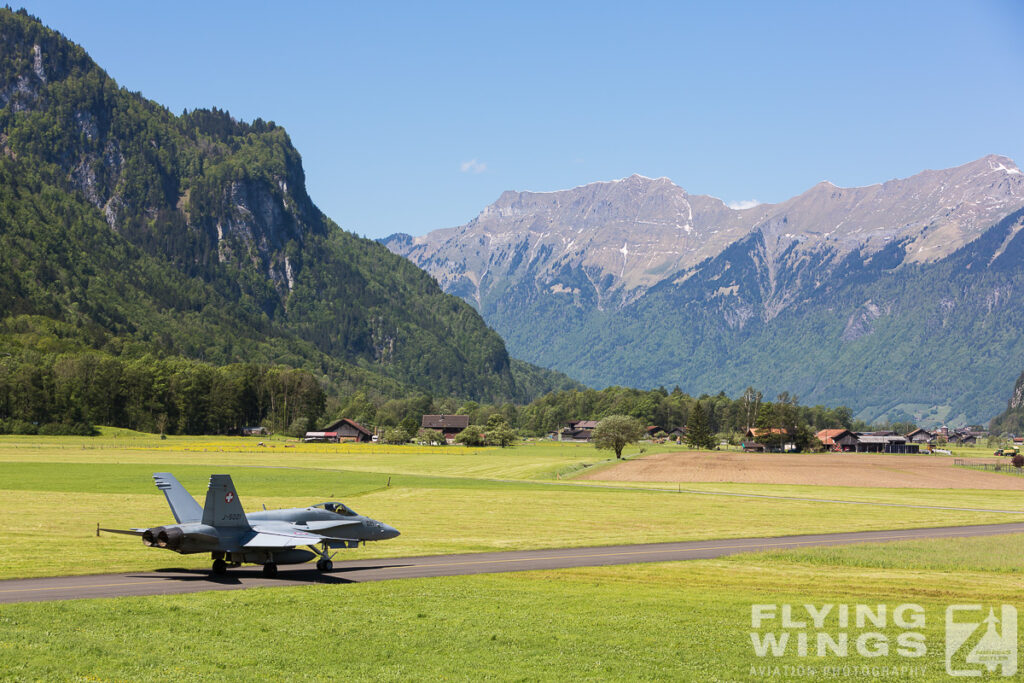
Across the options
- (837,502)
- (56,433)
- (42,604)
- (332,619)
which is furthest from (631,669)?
(56,433)

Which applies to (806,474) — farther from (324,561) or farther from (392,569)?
(324,561)

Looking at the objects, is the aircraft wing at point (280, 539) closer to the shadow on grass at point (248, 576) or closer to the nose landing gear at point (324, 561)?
the nose landing gear at point (324, 561)

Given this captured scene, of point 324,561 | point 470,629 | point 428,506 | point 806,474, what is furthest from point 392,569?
point 806,474

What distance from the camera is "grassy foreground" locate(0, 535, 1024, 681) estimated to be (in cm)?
2445

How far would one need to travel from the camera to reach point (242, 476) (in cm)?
10169

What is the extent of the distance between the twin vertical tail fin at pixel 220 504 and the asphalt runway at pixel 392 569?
8.38 feet

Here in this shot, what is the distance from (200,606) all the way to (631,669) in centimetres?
1612

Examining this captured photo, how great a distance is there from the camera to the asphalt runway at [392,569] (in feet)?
116

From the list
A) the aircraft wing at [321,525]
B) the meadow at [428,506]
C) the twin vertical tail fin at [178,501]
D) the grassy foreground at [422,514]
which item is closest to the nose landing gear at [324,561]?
the aircraft wing at [321,525]

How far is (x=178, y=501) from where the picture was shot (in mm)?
38844

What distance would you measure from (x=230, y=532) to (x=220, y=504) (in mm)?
1274

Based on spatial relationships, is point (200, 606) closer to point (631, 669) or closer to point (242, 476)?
point (631, 669)

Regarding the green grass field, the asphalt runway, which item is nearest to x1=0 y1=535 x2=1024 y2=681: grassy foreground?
the green grass field

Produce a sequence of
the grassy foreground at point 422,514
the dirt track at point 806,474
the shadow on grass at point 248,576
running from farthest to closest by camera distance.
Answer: the dirt track at point 806,474, the grassy foreground at point 422,514, the shadow on grass at point 248,576
